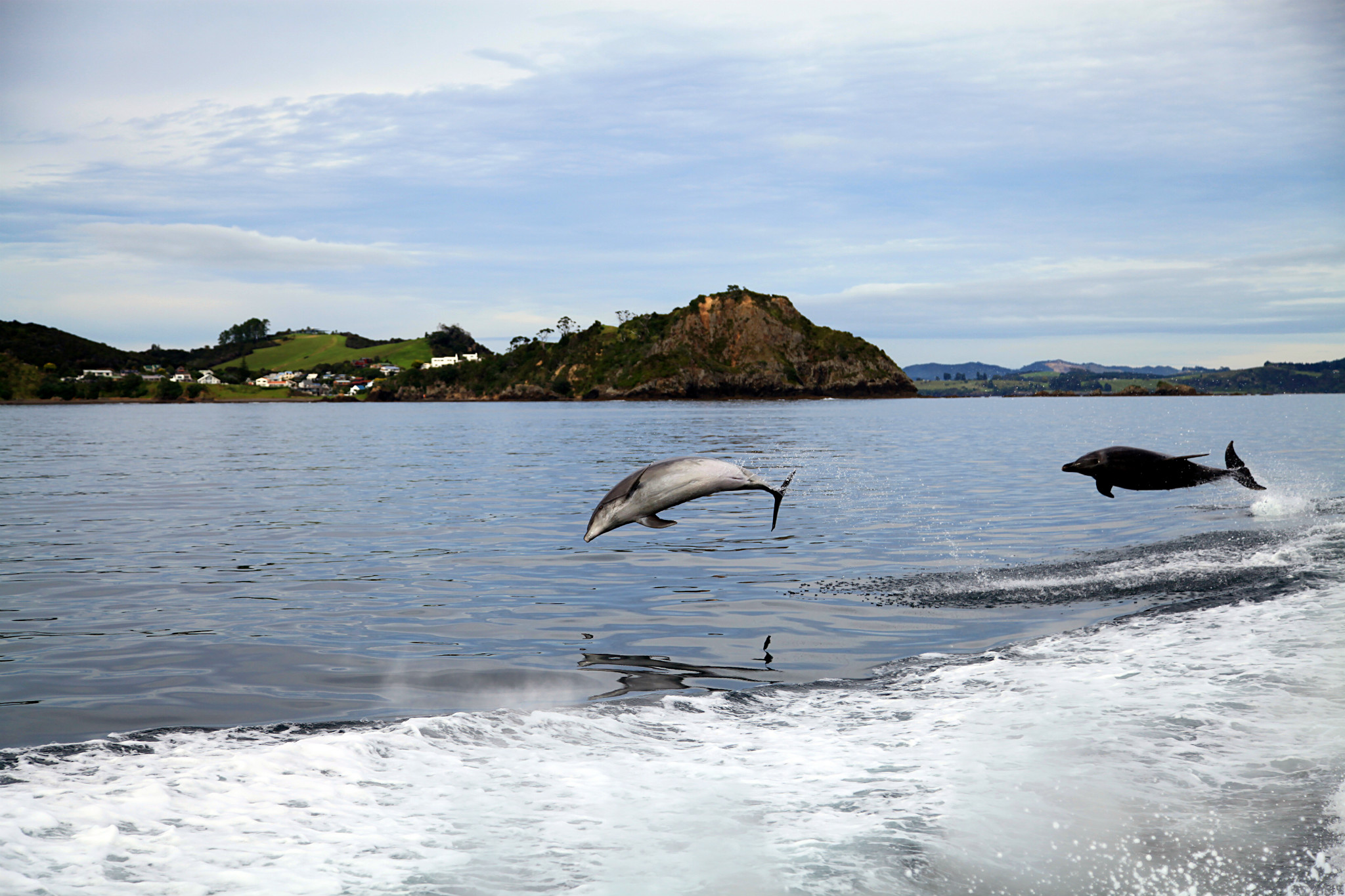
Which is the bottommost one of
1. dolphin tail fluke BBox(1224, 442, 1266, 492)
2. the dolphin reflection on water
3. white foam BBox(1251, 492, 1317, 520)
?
the dolphin reflection on water

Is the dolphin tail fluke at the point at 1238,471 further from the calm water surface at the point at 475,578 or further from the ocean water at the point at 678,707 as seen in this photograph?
the calm water surface at the point at 475,578

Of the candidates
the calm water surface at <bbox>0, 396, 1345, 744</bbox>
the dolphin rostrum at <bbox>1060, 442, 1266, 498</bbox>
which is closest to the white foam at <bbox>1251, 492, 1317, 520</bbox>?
the calm water surface at <bbox>0, 396, 1345, 744</bbox>

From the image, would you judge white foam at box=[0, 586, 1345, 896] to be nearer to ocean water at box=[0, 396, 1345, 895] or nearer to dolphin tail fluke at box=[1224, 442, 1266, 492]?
ocean water at box=[0, 396, 1345, 895]

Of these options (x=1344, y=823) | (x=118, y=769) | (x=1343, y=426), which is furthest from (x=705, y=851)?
(x=1343, y=426)

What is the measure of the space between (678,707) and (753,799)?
8.37ft

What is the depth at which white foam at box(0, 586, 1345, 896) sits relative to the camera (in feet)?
21.4

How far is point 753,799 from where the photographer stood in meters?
7.93

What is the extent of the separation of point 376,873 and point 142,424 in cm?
12744

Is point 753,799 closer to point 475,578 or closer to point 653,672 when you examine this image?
point 653,672

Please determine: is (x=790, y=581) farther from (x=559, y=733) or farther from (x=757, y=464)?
(x=757, y=464)

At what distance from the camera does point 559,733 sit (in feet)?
31.1

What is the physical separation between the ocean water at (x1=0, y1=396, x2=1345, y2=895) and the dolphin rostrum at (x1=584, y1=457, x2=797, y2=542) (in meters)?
1.81

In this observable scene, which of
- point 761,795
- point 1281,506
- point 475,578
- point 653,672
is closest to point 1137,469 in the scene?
point 1281,506

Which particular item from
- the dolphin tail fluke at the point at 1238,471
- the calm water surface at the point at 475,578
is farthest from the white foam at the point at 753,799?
the dolphin tail fluke at the point at 1238,471
